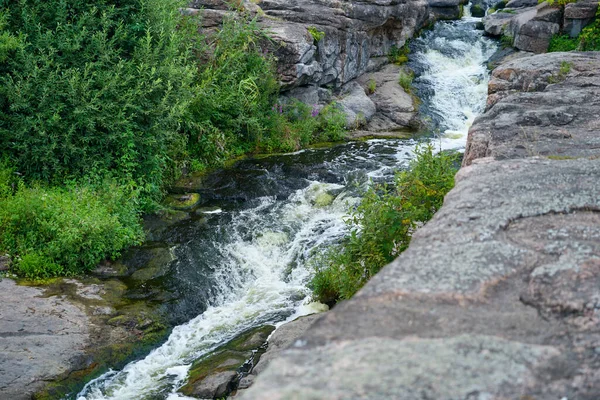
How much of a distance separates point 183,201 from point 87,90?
8.32 feet

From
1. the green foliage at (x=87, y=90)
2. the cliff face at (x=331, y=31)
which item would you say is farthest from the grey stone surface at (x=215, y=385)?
the cliff face at (x=331, y=31)

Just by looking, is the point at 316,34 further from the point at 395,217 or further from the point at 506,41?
the point at 395,217

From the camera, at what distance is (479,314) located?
274cm

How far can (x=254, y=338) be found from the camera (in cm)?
750

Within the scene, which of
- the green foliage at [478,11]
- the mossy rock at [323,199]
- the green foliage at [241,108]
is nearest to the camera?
the mossy rock at [323,199]

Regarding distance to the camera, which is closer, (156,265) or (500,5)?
(156,265)

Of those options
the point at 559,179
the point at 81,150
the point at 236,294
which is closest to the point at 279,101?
the point at 81,150

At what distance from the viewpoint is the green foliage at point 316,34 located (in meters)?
16.1

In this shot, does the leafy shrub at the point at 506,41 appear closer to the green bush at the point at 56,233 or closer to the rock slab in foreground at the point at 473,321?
the green bush at the point at 56,233

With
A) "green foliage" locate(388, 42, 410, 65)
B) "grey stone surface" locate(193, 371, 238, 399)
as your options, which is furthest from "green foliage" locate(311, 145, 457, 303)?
"green foliage" locate(388, 42, 410, 65)

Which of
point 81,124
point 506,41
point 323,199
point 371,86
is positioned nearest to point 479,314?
point 81,124

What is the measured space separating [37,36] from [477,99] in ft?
40.4

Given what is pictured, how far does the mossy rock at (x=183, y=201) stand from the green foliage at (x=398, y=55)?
1111cm

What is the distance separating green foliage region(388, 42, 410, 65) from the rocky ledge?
16580mm
